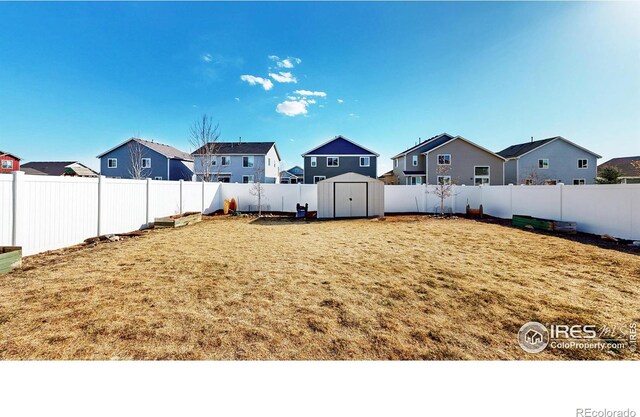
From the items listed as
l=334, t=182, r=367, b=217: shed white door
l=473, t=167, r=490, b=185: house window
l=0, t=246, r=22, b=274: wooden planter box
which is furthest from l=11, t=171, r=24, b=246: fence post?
l=473, t=167, r=490, b=185: house window

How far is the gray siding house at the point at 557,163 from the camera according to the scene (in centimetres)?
2761

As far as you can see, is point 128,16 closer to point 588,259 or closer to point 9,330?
point 9,330

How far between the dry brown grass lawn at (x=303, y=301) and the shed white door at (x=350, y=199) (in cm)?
850

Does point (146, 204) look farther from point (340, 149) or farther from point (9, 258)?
point (340, 149)

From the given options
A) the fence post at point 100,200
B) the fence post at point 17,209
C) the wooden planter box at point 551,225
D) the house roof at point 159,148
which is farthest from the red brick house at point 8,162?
the wooden planter box at point 551,225

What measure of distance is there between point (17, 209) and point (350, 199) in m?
13.0

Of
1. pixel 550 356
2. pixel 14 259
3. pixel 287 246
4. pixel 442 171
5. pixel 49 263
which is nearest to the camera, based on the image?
pixel 550 356

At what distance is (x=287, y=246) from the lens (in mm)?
7418
